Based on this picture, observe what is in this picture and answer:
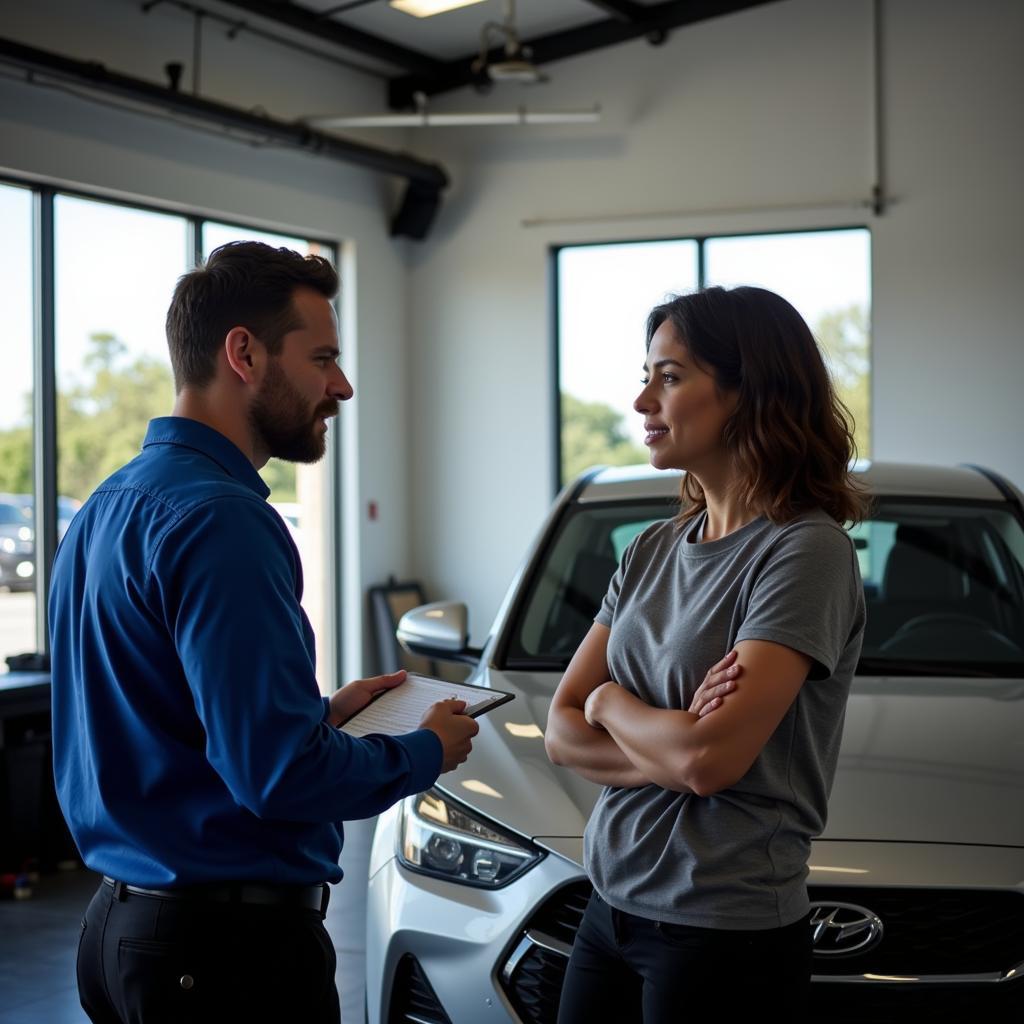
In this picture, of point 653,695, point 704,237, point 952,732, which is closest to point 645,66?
point 704,237

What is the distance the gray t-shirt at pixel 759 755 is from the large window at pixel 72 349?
426 centimetres

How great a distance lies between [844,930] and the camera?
1904mm

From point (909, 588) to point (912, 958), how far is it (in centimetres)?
127

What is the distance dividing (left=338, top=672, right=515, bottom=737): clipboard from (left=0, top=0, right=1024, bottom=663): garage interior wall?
486 cm

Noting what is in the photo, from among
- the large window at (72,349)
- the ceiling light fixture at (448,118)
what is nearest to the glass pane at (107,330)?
the large window at (72,349)

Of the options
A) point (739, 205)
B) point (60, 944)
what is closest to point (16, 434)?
point (60, 944)

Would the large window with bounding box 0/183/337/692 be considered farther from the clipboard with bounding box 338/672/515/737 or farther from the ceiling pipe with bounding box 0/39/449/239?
the clipboard with bounding box 338/672/515/737

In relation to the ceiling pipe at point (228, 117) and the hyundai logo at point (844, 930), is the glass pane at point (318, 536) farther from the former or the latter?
the hyundai logo at point (844, 930)

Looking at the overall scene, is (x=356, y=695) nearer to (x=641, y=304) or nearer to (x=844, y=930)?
(x=844, y=930)

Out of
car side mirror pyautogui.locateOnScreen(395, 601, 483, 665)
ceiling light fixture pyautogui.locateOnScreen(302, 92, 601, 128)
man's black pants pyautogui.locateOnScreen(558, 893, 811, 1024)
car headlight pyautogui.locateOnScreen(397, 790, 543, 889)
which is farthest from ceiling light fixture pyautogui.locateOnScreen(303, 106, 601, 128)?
man's black pants pyautogui.locateOnScreen(558, 893, 811, 1024)

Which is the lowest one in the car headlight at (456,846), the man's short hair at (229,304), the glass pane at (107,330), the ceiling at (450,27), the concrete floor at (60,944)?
the concrete floor at (60,944)

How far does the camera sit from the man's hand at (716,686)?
1404mm

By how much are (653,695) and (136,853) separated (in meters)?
0.61

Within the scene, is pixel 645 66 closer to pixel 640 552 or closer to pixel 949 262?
pixel 949 262
